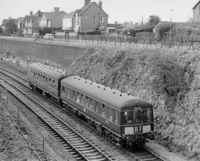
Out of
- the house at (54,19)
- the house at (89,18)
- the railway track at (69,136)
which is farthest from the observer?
the house at (54,19)

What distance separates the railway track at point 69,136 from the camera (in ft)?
55.2

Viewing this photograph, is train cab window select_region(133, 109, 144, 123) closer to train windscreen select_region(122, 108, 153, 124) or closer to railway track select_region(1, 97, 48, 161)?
train windscreen select_region(122, 108, 153, 124)

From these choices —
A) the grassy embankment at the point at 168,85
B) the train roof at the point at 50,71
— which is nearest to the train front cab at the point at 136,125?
the grassy embankment at the point at 168,85

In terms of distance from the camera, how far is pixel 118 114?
57.8ft

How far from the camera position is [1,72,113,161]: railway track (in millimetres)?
16837

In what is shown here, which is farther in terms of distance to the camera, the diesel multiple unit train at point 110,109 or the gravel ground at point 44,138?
the diesel multiple unit train at point 110,109

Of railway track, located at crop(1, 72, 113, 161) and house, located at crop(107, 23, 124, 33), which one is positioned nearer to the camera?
railway track, located at crop(1, 72, 113, 161)

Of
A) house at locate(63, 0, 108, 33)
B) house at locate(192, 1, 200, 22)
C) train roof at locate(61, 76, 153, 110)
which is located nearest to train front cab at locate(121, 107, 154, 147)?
train roof at locate(61, 76, 153, 110)

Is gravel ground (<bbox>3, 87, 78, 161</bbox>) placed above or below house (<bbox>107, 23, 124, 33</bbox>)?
below

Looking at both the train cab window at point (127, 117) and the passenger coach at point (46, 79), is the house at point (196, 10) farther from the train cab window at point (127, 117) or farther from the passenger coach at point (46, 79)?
the train cab window at point (127, 117)

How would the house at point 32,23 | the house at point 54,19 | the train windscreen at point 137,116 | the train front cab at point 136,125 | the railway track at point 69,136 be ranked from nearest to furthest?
the railway track at point 69,136, the train front cab at point 136,125, the train windscreen at point 137,116, the house at point 54,19, the house at point 32,23

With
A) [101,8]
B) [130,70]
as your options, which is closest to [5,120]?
[130,70]

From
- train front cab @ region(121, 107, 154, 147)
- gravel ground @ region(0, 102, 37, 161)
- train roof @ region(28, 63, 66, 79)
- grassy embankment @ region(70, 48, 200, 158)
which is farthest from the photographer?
train roof @ region(28, 63, 66, 79)

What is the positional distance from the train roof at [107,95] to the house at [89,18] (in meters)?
46.0
